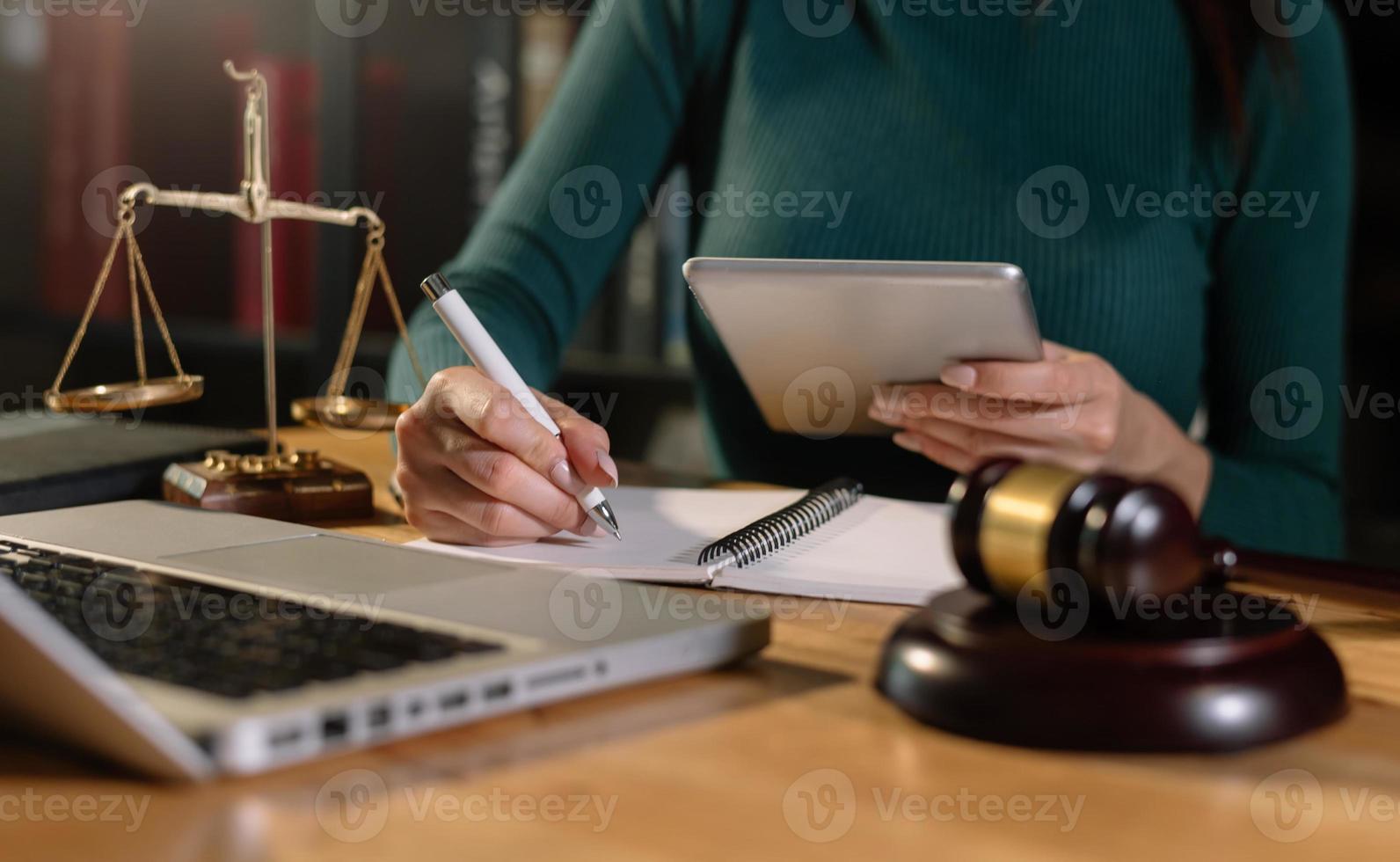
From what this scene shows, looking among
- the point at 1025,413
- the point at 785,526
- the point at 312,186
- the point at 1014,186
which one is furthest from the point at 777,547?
the point at 312,186

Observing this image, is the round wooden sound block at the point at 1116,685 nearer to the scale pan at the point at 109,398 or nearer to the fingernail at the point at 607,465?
Answer: the fingernail at the point at 607,465

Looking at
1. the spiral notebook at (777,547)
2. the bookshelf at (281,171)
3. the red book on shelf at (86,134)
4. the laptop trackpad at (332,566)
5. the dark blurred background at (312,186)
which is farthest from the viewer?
the red book on shelf at (86,134)

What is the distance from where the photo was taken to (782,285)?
790mm

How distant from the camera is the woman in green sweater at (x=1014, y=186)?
122 cm

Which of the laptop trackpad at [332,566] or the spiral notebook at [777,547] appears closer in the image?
the laptop trackpad at [332,566]

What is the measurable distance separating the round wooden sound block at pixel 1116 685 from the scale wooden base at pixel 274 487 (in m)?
0.50

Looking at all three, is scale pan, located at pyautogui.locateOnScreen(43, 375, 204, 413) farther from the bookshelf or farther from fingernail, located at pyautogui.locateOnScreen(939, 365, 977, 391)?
the bookshelf

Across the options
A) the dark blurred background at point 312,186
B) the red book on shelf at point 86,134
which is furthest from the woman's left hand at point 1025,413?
the red book on shelf at point 86,134

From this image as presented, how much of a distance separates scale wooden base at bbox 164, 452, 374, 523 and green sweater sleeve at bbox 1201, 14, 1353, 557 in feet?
2.50

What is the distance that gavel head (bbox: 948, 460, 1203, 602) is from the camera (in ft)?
1.48

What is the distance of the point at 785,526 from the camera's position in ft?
2.51

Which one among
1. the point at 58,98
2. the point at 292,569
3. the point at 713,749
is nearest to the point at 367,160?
the point at 58,98

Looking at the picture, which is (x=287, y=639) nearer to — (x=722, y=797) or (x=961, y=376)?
(x=722, y=797)

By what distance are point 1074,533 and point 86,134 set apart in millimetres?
2066
